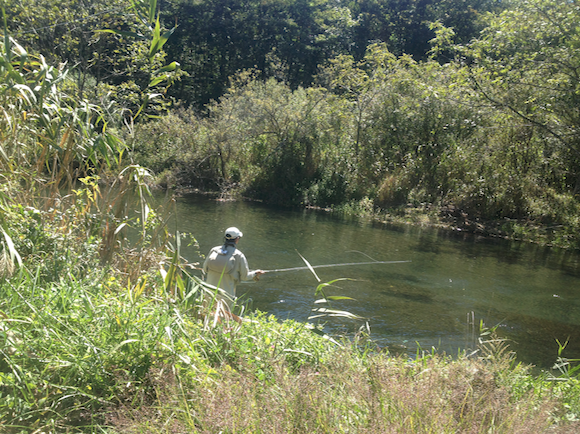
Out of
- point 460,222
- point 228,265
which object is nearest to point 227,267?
point 228,265

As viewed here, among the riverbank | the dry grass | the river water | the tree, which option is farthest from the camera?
the riverbank

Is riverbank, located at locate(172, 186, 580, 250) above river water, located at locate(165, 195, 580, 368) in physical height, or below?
above

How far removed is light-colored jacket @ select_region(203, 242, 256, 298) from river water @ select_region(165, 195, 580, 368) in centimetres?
62

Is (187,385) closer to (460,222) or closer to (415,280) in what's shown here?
(415,280)

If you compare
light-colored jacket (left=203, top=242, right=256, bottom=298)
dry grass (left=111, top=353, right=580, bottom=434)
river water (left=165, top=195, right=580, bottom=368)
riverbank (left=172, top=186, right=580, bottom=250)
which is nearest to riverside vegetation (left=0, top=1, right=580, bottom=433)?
dry grass (left=111, top=353, right=580, bottom=434)

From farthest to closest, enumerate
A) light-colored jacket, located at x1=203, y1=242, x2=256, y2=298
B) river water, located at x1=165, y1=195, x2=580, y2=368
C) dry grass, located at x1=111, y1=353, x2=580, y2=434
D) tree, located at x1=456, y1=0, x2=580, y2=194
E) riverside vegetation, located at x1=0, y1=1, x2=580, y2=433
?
1. tree, located at x1=456, y1=0, x2=580, y2=194
2. river water, located at x1=165, y1=195, x2=580, y2=368
3. light-colored jacket, located at x1=203, y1=242, x2=256, y2=298
4. riverside vegetation, located at x1=0, y1=1, x2=580, y2=433
5. dry grass, located at x1=111, y1=353, x2=580, y2=434

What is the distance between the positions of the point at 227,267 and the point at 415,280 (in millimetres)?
7746

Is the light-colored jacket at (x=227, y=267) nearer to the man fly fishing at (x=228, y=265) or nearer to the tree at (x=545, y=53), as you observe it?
the man fly fishing at (x=228, y=265)

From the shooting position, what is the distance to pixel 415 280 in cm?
1219

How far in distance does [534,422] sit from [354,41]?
54070 millimetres

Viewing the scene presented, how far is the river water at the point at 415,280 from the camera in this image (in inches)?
332

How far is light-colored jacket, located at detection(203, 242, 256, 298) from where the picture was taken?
18.3ft

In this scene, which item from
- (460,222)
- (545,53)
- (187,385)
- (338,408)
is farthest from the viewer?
(460,222)

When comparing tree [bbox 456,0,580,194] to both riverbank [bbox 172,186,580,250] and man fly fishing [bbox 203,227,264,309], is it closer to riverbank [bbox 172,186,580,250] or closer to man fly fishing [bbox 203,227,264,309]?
riverbank [bbox 172,186,580,250]
